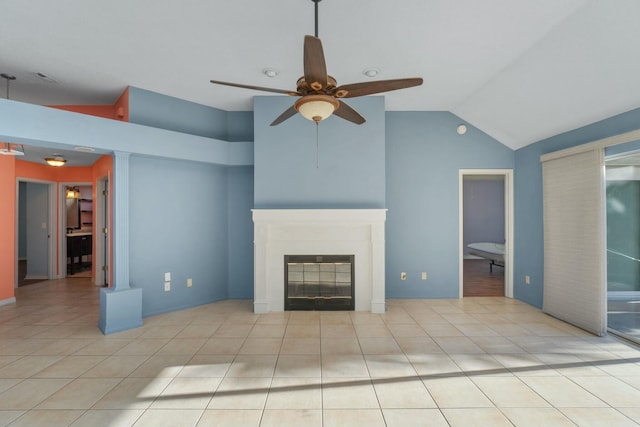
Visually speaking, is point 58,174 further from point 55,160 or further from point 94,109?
point 94,109

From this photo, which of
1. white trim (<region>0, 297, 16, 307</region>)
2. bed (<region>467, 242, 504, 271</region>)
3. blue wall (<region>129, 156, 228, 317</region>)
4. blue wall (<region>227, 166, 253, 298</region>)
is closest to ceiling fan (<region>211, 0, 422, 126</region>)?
blue wall (<region>129, 156, 228, 317</region>)

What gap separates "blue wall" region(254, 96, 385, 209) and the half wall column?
5.27 feet

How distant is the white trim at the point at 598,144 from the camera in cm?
279

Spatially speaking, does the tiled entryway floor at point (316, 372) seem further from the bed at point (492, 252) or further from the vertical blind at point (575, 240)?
the bed at point (492, 252)

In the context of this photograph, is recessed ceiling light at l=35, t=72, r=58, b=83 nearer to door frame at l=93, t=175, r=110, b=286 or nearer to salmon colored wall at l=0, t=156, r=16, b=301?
salmon colored wall at l=0, t=156, r=16, b=301

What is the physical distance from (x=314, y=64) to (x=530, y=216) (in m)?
4.10

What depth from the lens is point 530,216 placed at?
13.8ft

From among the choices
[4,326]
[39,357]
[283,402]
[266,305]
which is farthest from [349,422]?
[4,326]

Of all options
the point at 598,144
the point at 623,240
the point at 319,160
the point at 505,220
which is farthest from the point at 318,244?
the point at 623,240

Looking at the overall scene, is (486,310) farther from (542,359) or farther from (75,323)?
(75,323)

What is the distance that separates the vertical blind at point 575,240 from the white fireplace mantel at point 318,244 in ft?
7.25

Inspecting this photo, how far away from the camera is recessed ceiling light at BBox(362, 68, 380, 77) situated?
3.22 m

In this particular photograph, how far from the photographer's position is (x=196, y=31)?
259 centimetres

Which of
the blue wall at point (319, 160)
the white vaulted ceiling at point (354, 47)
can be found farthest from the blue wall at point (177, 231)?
the white vaulted ceiling at point (354, 47)
